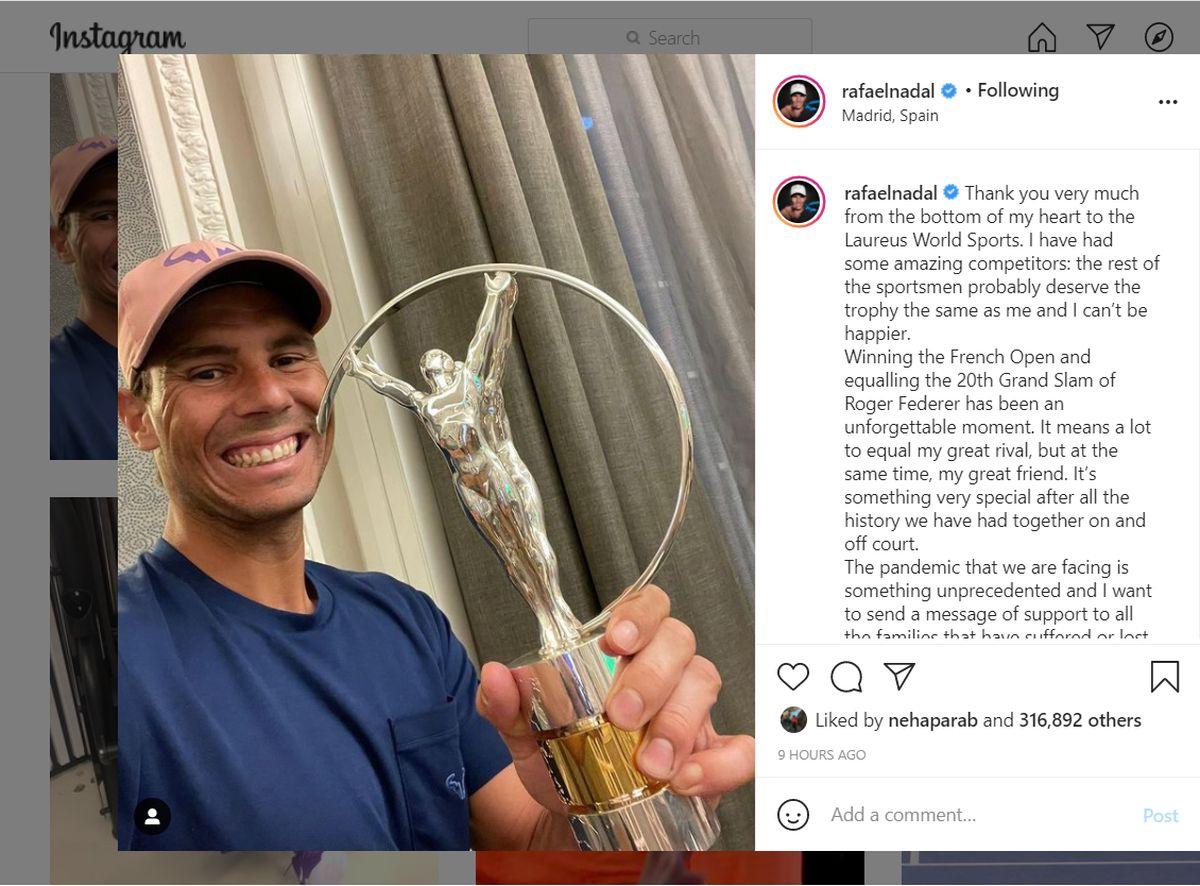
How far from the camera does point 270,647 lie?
0.82m

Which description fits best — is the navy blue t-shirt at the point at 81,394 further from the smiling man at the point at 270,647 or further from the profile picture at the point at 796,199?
the profile picture at the point at 796,199

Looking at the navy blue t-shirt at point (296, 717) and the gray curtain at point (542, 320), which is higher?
the gray curtain at point (542, 320)

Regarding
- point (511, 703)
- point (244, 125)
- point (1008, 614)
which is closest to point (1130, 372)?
point (1008, 614)

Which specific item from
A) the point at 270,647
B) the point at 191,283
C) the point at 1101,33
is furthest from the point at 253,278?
the point at 1101,33

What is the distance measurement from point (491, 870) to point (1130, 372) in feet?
1.82

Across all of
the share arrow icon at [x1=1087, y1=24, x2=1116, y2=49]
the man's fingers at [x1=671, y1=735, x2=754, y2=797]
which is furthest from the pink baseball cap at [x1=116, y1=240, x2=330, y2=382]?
the share arrow icon at [x1=1087, y1=24, x2=1116, y2=49]

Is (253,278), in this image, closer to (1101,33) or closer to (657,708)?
(657,708)

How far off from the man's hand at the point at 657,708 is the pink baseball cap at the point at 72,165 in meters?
0.44

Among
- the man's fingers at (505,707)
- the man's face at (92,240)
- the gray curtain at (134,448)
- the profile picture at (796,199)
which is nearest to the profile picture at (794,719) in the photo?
the man's fingers at (505,707)

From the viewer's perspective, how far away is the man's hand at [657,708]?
79 centimetres

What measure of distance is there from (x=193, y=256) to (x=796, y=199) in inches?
16.0

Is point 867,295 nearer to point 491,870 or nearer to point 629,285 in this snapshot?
point 629,285

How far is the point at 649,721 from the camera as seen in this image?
793 millimetres

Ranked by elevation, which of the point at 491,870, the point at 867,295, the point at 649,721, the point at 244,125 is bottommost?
the point at 491,870
